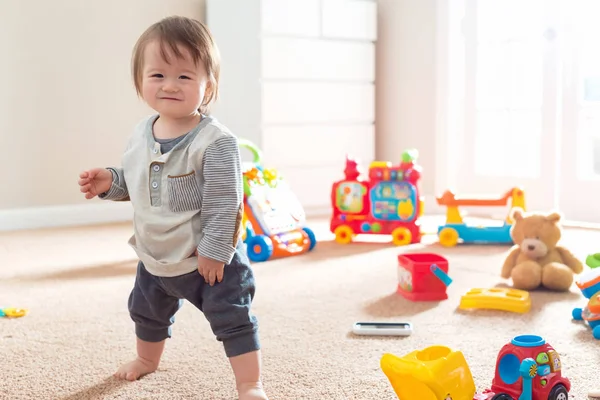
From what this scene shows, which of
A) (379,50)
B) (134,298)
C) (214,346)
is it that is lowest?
(214,346)

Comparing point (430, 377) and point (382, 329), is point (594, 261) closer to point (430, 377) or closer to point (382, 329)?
point (382, 329)

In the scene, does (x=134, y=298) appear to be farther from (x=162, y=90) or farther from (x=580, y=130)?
(x=580, y=130)

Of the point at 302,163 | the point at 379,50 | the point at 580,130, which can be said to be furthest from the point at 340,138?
the point at 580,130

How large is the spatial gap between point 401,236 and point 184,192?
1.67 m

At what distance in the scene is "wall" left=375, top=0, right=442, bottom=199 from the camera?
12.1ft

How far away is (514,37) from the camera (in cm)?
344

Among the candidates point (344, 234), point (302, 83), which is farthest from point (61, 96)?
point (344, 234)

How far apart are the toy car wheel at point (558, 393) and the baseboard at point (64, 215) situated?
2.61 m

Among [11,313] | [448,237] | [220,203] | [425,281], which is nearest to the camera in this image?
[220,203]

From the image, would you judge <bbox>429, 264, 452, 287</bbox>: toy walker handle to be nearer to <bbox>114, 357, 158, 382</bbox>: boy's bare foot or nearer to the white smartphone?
the white smartphone

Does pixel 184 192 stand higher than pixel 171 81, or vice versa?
pixel 171 81

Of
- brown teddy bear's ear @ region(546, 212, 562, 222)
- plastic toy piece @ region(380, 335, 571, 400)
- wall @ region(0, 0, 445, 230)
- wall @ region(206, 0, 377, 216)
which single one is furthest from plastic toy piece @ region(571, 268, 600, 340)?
wall @ region(0, 0, 445, 230)

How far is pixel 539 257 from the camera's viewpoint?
2.06 meters

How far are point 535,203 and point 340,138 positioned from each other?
0.96 m
